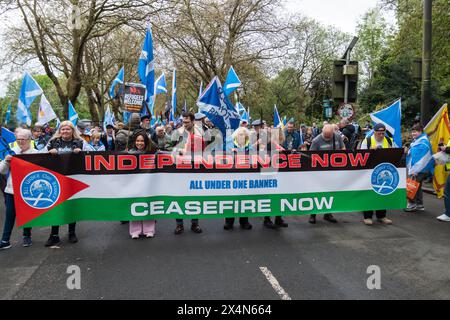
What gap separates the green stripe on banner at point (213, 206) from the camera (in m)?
5.38

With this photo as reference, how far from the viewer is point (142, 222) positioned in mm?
5914

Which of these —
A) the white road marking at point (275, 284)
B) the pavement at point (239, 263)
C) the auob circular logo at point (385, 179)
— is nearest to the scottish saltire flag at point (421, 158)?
the pavement at point (239, 263)

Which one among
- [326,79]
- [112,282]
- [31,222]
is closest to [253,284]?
[112,282]

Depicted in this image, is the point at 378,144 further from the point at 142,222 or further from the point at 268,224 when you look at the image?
the point at 142,222

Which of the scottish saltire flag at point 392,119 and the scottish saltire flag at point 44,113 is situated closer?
the scottish saltire flag at point 392,119

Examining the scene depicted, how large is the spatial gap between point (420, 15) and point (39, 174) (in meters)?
15.4

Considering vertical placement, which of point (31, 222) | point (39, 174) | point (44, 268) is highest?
point (39, 174)

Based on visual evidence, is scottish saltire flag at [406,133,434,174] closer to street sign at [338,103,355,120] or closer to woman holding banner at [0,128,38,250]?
street sign at [338,103,355,120]

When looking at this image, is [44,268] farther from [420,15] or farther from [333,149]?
[420,15]

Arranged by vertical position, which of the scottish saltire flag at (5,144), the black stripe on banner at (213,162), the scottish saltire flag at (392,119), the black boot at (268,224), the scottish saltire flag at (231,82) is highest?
the scottish saltire flag at (231,82)

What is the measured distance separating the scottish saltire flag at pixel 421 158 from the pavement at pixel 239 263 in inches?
50.5

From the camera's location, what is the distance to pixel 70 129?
5.48 metres

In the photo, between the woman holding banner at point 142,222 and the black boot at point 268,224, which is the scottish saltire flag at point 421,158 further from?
the woman holding banner at point 142,222

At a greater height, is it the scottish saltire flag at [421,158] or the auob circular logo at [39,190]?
the scottish saltire flag at [421,158]
